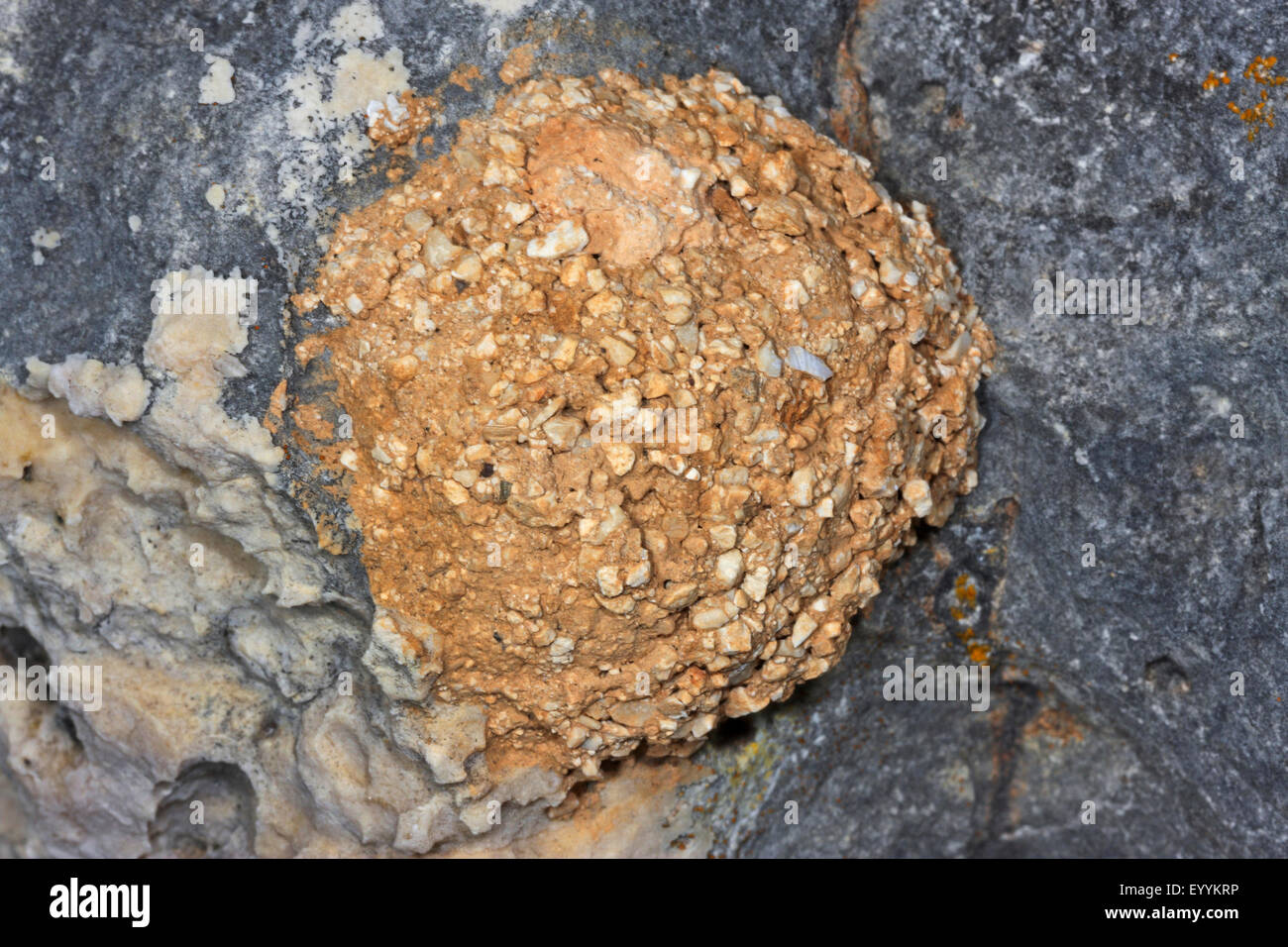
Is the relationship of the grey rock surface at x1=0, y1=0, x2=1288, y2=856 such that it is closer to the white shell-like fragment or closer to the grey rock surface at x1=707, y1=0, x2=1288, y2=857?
the grey rock surface at x1=707, y1=0, x2=1288, y2=857

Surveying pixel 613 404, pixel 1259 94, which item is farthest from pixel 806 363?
pixel 1259 94

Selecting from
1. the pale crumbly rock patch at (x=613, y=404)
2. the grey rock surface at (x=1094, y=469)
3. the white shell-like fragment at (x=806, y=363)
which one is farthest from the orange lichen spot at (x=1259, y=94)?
the white shell-like fragment at (x=806, y=363)

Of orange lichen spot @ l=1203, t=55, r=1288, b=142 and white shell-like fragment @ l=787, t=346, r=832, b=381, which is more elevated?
orange lichen spot @ l=1203, t=55, r=1288, b=142

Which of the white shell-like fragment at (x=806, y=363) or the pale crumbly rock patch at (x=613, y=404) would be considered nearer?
the pale crumbly rock patch at (x=613, y=404)

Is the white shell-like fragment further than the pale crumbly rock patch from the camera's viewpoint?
Yes

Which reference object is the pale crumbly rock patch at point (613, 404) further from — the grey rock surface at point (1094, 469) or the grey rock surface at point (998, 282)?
the grey rock surface at point (1094, 469)

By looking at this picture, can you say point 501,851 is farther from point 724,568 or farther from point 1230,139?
point 1230,139

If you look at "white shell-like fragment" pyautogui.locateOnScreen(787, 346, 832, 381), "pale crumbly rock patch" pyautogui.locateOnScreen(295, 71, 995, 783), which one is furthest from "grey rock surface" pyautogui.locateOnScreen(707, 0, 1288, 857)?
"white shell-like fragment" pyautogui.locateOnScreen(787, 346, 832, 381)

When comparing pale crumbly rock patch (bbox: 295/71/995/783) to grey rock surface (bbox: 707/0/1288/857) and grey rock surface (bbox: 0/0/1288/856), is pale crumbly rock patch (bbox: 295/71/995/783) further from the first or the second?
grey rock surface (bbox: 707/0/1288/857)
